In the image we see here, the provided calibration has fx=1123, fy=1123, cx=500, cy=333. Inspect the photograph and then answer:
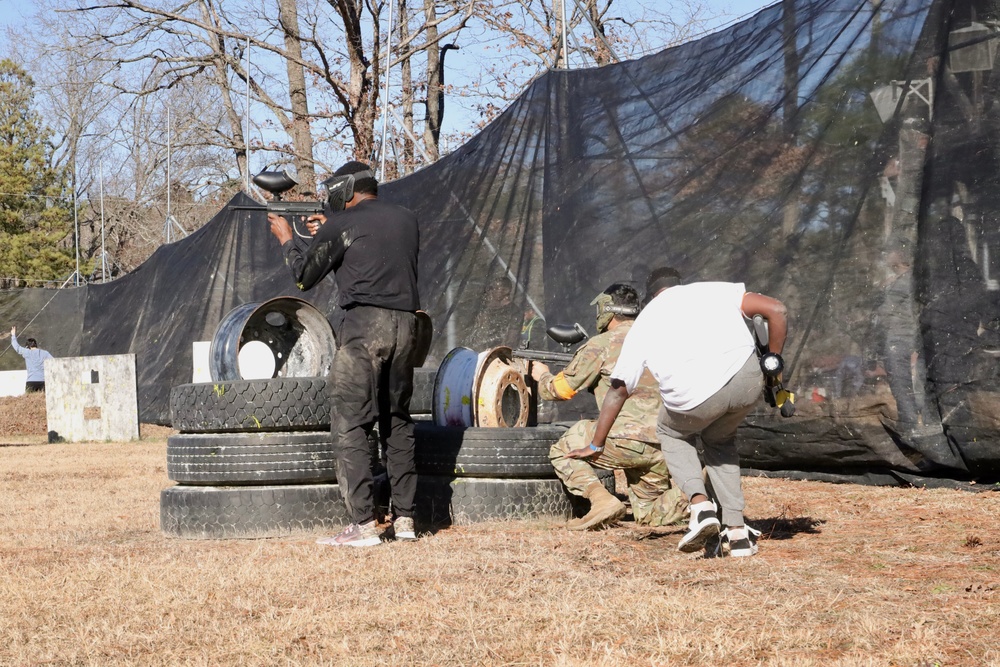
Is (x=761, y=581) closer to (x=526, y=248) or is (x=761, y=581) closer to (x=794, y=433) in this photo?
(x=794, y=433)

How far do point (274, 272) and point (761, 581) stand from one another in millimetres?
12202

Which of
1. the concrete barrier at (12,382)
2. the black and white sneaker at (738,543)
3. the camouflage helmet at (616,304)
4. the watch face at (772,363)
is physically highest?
the camouflage helmet at (616,304)

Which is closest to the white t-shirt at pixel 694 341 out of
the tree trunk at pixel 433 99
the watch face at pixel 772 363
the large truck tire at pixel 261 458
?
the watch face at pixel 772 363

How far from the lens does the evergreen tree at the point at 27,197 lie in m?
46.3

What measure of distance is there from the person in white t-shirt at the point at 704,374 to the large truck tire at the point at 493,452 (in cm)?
138

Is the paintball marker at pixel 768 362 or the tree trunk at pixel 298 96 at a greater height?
the tree trunk at pixel 298 96

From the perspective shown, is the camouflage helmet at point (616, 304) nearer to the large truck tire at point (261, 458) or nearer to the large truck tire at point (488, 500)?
the large truck tire at point (488, 500)

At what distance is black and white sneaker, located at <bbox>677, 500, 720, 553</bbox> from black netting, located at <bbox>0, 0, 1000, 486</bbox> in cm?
316

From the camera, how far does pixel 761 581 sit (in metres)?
4.87

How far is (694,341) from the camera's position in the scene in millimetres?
5387

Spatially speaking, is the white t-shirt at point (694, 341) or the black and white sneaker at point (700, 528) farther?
the white t-shirt at point (694, 341)

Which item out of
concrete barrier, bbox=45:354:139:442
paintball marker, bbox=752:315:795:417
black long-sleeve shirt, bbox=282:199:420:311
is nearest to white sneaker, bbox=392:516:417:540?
black long-sleeve shirt, bbox=282:199:420:311

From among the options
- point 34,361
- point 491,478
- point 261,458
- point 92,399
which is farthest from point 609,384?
point 34,361

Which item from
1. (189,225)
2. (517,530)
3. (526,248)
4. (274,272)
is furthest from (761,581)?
(189,225)
